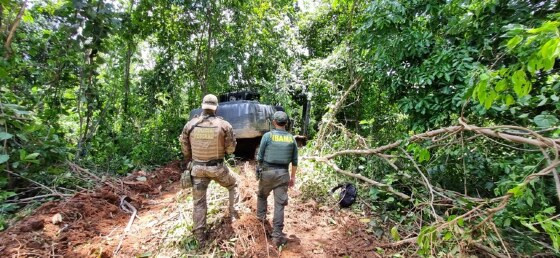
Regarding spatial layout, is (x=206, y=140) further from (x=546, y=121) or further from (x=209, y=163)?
(x=546, y=121)

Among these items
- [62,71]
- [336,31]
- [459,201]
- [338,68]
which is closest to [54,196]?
[62,71]

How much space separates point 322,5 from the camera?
10.2 metres

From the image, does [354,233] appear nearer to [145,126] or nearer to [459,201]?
[459,201]

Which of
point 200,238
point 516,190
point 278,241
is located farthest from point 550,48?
point 200,238

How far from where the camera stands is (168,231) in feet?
12.3

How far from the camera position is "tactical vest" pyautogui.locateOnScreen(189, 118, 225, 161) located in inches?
140

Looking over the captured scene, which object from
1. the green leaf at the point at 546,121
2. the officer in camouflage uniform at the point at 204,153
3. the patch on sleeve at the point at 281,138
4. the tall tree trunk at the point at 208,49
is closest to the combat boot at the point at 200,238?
the officer in camouflage uniform at the point at 204,153

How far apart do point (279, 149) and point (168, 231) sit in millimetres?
1631

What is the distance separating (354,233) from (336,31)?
7.73 metres

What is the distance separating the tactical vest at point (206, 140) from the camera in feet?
11.6

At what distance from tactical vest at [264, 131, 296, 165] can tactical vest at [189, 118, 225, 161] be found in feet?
1.88

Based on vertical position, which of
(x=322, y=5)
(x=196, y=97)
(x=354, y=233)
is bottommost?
(x=354, y=233)

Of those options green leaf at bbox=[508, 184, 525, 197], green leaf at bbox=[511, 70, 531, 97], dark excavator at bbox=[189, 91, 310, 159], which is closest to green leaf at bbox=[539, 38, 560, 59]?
green leaf at bbox=[511, 70, 531, 97]

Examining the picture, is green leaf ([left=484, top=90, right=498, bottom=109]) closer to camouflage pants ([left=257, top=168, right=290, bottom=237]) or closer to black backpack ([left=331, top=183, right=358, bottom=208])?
camouflage pants ([left=257, top=168, right=290, bottom=237])
